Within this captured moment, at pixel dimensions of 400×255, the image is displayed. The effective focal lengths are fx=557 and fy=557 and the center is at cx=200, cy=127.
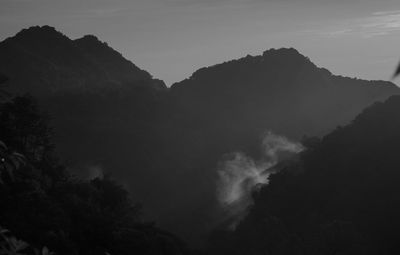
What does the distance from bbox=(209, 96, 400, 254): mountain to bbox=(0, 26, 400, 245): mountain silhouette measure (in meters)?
19.7

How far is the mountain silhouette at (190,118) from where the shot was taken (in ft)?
358

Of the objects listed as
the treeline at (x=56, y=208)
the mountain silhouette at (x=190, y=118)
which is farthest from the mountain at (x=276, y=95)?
the treeline at (x=56, y=208)

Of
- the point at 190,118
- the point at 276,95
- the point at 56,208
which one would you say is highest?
the point at 276,95

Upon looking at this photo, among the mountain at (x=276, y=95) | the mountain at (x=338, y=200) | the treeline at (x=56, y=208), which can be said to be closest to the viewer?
the treeline at (x=56, y=208)

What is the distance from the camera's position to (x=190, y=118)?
15175 centimetres

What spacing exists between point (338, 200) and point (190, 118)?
94090mm

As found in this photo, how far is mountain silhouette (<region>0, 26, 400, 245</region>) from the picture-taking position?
109250mm

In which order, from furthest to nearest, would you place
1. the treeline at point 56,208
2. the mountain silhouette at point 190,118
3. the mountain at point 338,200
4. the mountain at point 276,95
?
the mountain at point 276,95 → the mountain silhouette at point 190,118 → the mountain at point 338,200 → the treeline at point 56,208

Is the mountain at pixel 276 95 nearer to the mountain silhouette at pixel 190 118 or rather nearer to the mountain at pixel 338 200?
the mountain silhouette at pixel 190 118

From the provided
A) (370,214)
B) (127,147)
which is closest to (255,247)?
(370,214)

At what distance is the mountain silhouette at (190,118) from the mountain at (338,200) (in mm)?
19669

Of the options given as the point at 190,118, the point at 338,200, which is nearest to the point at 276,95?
the point at 190,118

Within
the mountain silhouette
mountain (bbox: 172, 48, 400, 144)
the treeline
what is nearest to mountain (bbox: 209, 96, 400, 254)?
the treeline

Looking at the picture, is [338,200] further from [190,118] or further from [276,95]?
[276,95]
